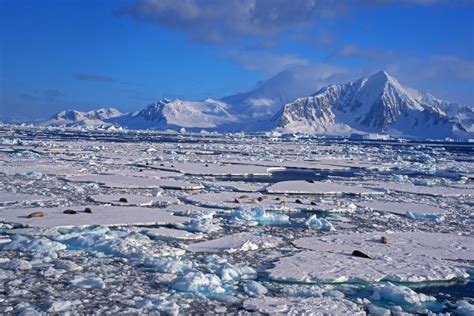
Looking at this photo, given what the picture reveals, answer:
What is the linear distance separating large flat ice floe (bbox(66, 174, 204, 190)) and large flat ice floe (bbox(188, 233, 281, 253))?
8638 mm

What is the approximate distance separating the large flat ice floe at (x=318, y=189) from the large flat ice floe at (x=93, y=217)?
6.81 meters

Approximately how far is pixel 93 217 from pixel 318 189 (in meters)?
10.00

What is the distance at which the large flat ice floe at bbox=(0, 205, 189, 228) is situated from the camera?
456 inches

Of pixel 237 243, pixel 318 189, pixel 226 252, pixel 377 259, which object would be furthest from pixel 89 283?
pixel 318 189

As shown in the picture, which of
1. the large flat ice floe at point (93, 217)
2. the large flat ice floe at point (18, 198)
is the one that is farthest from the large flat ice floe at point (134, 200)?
the large flat ice floe at point (18, 198)

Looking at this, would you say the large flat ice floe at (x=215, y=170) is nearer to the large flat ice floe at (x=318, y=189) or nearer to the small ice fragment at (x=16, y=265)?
the large flat ice floe at (x=318, y=189)

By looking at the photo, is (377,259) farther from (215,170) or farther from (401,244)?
(215,170)

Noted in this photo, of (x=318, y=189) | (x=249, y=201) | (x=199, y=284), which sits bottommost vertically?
(x=318, y=189)

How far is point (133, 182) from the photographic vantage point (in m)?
20.3

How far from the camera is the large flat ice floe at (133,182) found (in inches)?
762

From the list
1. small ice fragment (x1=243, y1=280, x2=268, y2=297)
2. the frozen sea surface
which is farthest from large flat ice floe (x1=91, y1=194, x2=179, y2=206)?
small ice fragment (x1=243, y1=280, x2=268, y2=297)

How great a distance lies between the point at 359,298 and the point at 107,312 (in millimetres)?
3299

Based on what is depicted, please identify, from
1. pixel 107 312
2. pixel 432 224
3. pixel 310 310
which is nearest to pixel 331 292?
pixel 310 310

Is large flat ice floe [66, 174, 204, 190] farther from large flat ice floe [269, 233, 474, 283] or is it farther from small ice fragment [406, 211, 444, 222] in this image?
large flat ice floe [269, 233, 474, 283]
